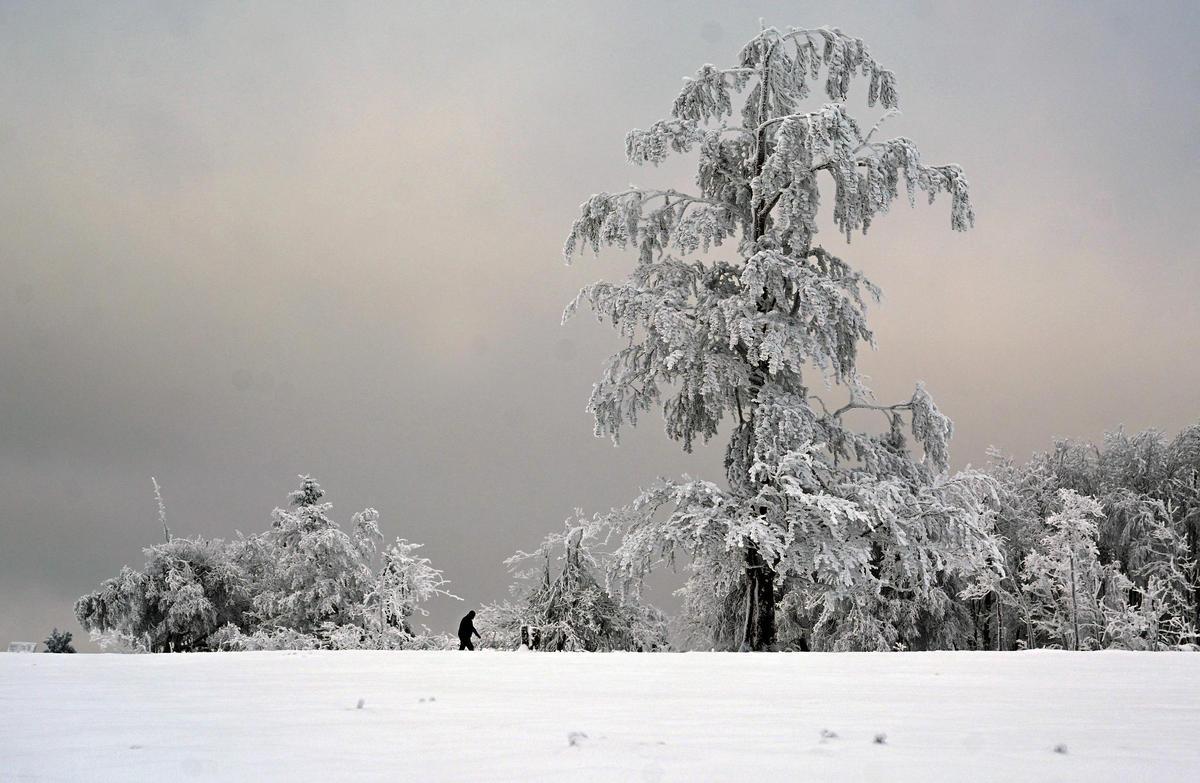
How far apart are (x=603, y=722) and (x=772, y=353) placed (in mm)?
12185

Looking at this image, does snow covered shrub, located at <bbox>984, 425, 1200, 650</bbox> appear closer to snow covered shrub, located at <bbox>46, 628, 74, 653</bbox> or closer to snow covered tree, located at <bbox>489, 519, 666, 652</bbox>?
snow covered tree, located at <bbox>489, 519, 666, 652</bbox>

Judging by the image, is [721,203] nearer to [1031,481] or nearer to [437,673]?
[437,673]

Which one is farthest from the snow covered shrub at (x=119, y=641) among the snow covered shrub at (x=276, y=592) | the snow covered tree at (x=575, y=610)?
the snow covered tree at (x=575, y=610)

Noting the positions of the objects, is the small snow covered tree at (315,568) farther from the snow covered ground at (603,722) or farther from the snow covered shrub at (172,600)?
the snow covered ground at (603,722)

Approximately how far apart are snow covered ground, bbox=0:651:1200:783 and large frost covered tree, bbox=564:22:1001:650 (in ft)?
27.9

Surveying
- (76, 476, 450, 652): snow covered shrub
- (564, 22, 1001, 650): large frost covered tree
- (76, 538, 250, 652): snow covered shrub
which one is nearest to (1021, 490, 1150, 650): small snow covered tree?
(564, 22, 1001, 650): large frost covered tree

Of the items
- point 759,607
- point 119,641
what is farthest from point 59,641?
point 759,607

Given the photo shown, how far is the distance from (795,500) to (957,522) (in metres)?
2.95

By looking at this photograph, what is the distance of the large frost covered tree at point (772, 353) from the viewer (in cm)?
→ 1631

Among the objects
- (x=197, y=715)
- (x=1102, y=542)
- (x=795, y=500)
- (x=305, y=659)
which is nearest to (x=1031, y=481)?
(x=1102, y=542)

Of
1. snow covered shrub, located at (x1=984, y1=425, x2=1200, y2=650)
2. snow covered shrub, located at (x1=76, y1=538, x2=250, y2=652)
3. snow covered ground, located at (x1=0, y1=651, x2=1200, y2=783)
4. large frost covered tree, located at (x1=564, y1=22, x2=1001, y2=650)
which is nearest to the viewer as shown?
snow covered ground, located at (x1=0, y1=651, x2=1200, y2=783)

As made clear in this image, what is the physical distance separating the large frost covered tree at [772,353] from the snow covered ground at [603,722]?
8.50 metres

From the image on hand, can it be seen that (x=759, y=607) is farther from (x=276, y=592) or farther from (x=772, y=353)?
(x=276, y=592)

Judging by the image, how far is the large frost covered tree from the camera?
16312 millimetres
